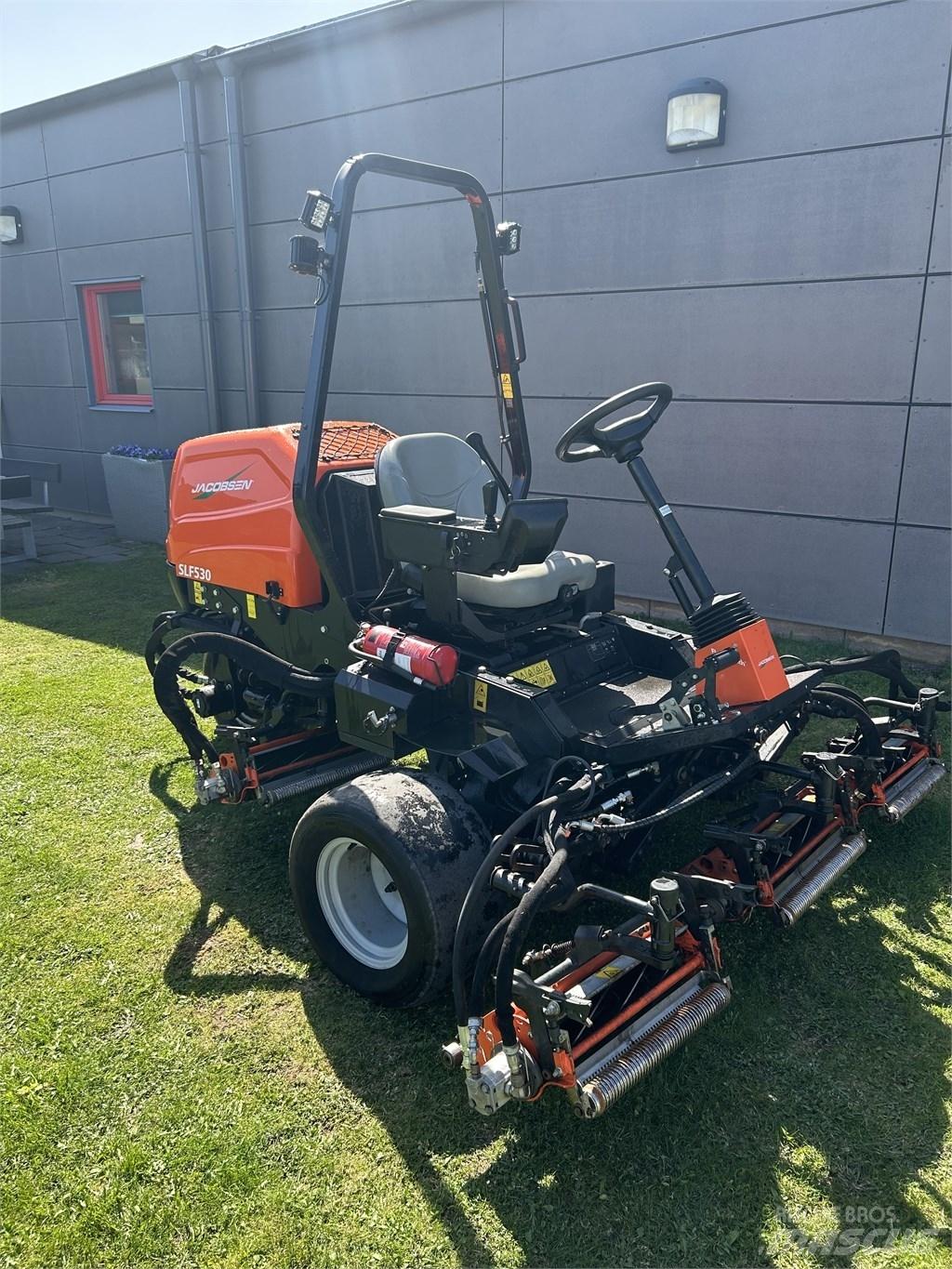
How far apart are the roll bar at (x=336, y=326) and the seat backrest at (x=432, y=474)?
0.24 meters

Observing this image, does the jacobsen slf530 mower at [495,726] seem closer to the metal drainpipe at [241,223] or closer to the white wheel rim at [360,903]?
the white wheel rim at [360,903]

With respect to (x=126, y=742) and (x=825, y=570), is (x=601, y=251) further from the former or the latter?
(x=126, y=742)

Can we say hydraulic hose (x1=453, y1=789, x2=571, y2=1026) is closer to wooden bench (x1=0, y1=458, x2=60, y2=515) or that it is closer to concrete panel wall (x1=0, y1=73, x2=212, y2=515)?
concrete panel wall (x1=0, y1=73, x2=212, y2=515)

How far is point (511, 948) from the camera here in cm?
220

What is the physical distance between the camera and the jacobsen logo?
4.00 meters

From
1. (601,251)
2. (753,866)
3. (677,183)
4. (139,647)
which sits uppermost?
(677,183)

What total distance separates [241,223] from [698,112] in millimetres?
4524

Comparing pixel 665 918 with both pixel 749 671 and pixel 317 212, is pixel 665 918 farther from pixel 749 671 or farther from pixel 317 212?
pixel 317 212

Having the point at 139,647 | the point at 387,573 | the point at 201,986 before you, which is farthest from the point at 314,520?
the point at 139,647

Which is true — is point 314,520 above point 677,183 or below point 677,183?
below

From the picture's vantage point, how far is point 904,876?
3.38m

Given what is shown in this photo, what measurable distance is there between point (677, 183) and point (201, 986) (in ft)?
18.8

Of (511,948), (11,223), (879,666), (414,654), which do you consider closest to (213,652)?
(414,654)

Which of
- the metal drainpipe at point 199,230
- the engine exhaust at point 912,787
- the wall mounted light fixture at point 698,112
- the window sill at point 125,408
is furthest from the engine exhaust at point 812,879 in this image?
the window sill at point 125,408
